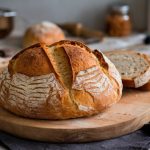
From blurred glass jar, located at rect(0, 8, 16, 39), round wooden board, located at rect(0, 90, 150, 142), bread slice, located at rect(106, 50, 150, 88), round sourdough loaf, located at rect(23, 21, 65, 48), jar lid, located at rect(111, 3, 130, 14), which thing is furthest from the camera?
jar lid, located at rect(111, 3, 130, 14)

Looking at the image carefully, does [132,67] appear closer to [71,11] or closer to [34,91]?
[34,91]

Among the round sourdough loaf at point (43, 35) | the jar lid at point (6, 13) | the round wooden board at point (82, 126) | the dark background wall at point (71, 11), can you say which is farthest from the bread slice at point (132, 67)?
the dark background wall at point (71, 11)

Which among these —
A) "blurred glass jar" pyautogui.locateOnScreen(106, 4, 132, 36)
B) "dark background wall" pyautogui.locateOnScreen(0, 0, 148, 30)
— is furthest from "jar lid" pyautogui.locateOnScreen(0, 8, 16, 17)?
"blurred glass jar" pyautogui.locateOnScreen(106, 4, 132, 36)

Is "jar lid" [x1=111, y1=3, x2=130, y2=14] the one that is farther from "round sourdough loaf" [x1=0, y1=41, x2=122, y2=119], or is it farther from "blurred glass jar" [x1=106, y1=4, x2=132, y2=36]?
"round sourdough loaf" [x1=0, y1=41, x2=122, y2=119]

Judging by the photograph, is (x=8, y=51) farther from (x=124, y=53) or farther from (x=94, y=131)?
(x=94, y=131)

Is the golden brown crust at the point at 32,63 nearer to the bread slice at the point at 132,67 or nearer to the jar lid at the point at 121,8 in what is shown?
the bread slice at the point at 132,67

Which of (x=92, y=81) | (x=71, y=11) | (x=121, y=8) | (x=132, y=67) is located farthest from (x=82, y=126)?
A: (x=71, y=11)
